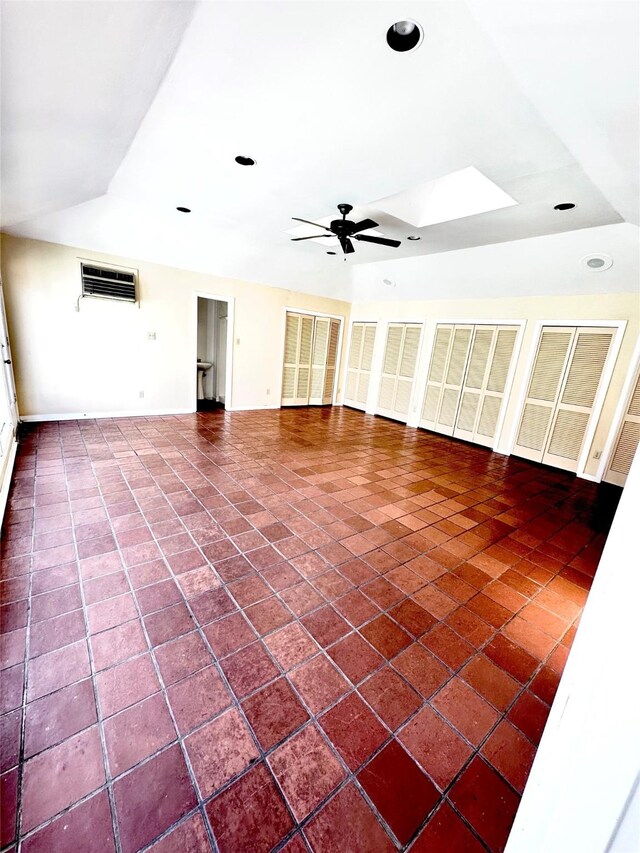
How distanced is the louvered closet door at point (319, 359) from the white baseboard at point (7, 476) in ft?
17.0

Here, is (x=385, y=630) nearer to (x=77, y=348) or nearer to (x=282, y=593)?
(x=282, y=593)

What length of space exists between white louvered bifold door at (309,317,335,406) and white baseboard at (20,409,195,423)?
8.82 ft

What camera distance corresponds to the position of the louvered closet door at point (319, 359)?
7520 millimetres

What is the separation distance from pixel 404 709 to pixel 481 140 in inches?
128

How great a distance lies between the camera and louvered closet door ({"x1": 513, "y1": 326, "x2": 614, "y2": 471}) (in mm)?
4602

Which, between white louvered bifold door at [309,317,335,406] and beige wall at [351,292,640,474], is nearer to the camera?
beige wall at [351,292,640,474]

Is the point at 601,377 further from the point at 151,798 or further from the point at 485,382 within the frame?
the point at 151,798

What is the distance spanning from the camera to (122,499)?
308 centimetres

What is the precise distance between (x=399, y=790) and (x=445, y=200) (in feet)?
14.7

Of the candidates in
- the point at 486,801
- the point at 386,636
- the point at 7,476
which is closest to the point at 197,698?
the point at 386,636

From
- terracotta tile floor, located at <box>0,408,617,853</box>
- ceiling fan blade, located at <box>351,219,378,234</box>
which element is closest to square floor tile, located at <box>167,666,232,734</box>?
terracotta tile floor, located at <box>0,408,617,853</box>

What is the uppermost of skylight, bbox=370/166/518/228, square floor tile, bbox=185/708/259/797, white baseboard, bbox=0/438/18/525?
skylight, bbox=370/166/518/228

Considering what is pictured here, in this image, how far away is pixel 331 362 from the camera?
26.1ft

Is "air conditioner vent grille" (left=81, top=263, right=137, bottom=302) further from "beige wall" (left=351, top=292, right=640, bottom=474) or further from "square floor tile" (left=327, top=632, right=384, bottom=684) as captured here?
"square floor tile" (left=327, top=632, right=384, bottom=684)
